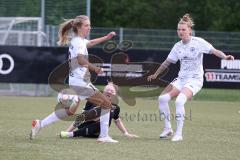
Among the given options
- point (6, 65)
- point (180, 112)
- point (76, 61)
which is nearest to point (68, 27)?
point (76, 61)

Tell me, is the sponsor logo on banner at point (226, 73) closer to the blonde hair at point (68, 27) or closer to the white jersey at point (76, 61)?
the blonde hair at point (68, 27)

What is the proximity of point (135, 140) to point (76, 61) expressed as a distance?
1.46 m

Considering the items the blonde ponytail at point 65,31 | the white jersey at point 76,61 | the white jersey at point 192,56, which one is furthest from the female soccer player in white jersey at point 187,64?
the blonde ponytail at point 65,31

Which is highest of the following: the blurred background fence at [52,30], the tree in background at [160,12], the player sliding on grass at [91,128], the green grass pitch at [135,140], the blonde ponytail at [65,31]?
the tree in background at [160,12]

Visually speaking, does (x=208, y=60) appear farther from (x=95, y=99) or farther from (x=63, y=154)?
(x=63, y=154)

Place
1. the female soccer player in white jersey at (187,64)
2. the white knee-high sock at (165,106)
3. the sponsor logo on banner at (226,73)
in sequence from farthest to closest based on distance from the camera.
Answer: the sponsor logo on banner at (226,73), the white knee-high sock at (165,106), the female soccer player in white jersey at (187,64)

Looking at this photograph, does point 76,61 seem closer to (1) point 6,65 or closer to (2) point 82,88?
(2) point 82,88

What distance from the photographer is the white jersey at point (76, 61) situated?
10.8 meters

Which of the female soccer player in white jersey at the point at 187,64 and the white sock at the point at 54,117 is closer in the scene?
the white sock at the point at 54,117

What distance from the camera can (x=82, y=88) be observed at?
35.9ft

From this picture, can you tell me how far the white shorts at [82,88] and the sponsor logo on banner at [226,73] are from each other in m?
10.2

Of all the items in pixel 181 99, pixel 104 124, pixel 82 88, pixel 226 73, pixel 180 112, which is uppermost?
pixel 226 73

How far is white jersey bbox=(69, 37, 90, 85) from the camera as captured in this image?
35.3 ft

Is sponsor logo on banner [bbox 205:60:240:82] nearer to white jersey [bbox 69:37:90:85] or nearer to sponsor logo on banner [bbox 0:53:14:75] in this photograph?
sponsor logo on banner [bbox 0:53:14:75]
